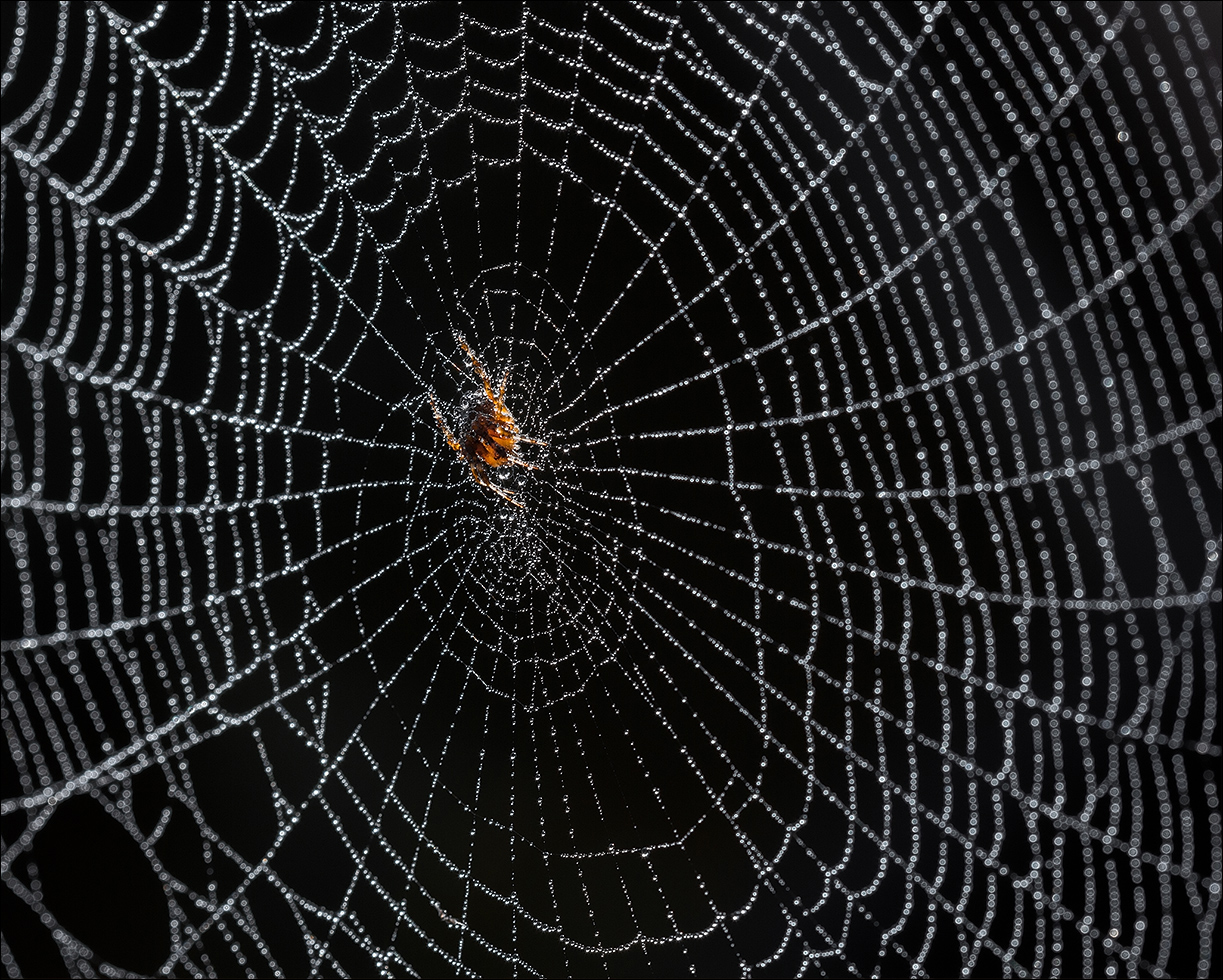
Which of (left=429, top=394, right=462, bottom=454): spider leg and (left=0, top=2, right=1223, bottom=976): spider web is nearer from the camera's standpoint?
(left=0, top=2, right=1223, bottom=976): spider web

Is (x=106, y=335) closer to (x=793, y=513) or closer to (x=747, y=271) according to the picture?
(x=747, y=271)

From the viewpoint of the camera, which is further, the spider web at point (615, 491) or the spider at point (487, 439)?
the spider at point (487, 439)

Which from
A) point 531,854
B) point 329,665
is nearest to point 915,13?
point 329,665

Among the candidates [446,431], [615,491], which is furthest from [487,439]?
[615,491]

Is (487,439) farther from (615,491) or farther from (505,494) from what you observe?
(615,491)

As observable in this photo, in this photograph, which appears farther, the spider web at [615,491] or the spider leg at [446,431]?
the spider leg at [446,431]

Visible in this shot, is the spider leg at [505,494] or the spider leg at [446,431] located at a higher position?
the spider leg at [446,431]

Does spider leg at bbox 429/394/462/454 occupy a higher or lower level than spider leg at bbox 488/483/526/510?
higher
